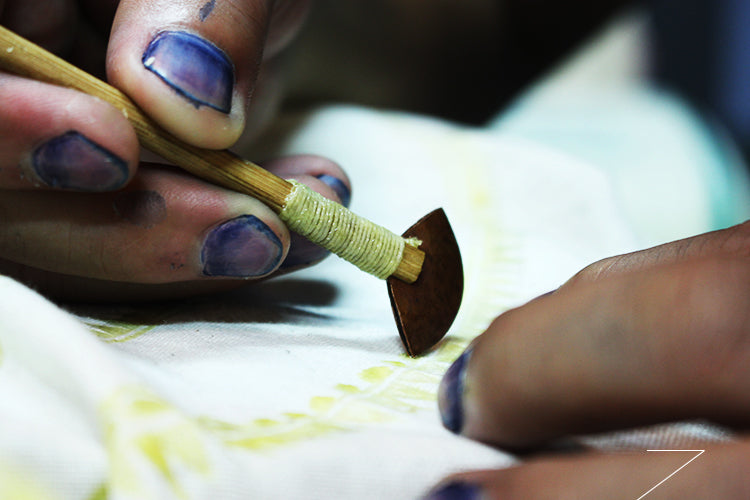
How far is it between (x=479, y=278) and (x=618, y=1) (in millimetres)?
1201

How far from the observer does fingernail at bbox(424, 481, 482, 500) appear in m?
0.32

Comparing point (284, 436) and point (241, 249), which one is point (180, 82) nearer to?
point (241, 249)

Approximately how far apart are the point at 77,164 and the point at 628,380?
0.36 meters

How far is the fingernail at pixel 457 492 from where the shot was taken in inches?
12.6

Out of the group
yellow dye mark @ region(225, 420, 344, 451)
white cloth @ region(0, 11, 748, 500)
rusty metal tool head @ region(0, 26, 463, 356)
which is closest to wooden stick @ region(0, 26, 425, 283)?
rusty metal tool head @ region(0, 26, 463, 356)

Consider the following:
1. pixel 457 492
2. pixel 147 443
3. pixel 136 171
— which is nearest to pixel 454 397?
pixel 457 492

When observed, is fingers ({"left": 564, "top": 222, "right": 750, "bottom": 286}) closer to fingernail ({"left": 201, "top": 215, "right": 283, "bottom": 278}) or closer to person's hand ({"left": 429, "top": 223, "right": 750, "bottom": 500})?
person's hand ({"left": 429, "top": 223, "right": 750, "bottom": 500})

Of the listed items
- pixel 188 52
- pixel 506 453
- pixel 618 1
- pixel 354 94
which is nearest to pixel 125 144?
pixel 188 52

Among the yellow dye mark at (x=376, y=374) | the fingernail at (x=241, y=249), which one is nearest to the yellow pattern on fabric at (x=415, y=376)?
the yellow dye mark at (x=376, y=374)

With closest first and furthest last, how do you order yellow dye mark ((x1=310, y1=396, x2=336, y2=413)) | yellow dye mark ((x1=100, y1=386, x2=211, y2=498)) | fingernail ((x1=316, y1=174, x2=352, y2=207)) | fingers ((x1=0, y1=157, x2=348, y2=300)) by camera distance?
1. yellow dye mark ((x1=100, y1=386, x2=211, y2=498))
2. yellow dye mark ((x1=310, y1=396, x2=336, y2=413))
3. fingers ((x1=0, y1=157, x2=348, y2=300))
4. fingernail ((x1=316, y1=174, x2=352, y2=207))

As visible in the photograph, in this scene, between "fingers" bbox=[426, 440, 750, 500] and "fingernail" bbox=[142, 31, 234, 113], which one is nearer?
"fingers" bbox=[426, 440, 750, 500]

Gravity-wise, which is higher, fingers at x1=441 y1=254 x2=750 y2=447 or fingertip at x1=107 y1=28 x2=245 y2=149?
fingertip at x1=107 y1=28 x2=245 y2=149

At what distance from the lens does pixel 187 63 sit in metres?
0.46

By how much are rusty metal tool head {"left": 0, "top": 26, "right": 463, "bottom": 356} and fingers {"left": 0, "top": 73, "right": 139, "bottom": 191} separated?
19mm
